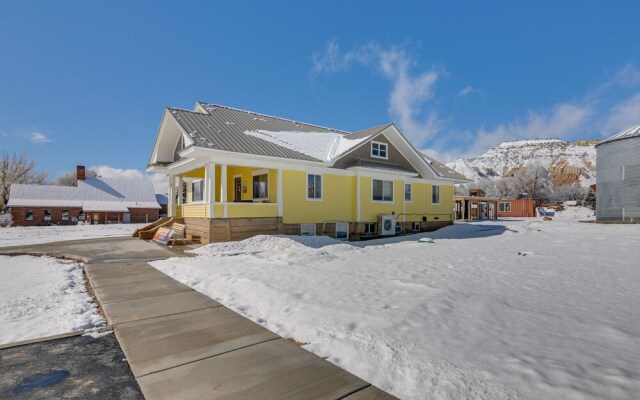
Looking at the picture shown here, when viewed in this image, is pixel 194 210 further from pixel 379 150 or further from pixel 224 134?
pixel 379 150

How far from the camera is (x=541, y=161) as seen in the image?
12862 cm

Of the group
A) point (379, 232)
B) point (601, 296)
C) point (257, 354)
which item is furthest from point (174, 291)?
point (379, 232)

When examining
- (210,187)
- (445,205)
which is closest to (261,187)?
(210,187)

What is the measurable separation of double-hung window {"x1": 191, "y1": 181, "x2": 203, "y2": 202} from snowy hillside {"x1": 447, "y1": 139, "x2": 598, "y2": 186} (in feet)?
392

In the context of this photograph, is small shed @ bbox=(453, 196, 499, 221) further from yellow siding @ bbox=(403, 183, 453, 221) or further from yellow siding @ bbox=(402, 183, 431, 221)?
yellow siding @ bbox=(402, 183, 431, 221)

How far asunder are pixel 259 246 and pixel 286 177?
413 centimetres

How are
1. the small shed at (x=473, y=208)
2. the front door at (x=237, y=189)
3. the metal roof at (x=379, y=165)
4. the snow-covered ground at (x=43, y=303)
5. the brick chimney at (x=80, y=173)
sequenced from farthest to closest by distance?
the brick chimney at (x=80, y=173) < the small shed at (x=473, y=208) < the front door at (x=237, y=189) < the metal roof at (x=379, y=165) < the snow-covered ground at (x=43, y=303)

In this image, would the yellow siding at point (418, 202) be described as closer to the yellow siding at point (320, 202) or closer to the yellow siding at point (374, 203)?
the yellow siding at point (374, 203)

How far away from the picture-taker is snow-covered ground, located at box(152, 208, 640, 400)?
3111 millimetres

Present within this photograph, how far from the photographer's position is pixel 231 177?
18.8 metres

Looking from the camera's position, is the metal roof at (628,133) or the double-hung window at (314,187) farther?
the metal roof at (628,133)

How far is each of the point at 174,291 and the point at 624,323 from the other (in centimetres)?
753

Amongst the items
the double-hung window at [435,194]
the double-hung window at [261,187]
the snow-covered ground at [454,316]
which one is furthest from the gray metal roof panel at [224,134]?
the double-hung window at [435,194]

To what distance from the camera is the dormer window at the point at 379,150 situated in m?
19.2
